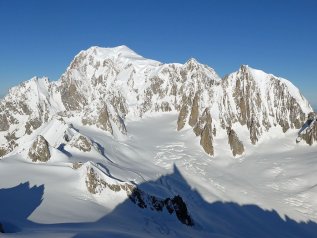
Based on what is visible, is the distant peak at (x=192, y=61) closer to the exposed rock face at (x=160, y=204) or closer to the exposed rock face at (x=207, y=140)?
the exposed rock face at (x=207, y=140)

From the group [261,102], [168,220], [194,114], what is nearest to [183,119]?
[194,114]

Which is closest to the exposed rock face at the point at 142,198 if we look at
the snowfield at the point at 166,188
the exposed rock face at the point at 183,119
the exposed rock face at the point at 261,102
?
the snowfield at the point at 166,188

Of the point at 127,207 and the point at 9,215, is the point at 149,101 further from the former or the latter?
the point at 9,215

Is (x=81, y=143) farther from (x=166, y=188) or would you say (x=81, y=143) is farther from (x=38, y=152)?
(x=166, y=188)

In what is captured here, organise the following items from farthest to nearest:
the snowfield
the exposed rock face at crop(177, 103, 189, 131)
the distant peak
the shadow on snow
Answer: the distant peak
the exposed rock face at crop(177, 103, 189, 131)
the snowfield
the shadow on snow

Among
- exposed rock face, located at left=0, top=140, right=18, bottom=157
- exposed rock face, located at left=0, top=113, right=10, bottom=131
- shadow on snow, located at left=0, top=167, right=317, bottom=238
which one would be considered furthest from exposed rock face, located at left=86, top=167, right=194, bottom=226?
exposed rock face, located at left=0, top=113, right=10, bottom=131

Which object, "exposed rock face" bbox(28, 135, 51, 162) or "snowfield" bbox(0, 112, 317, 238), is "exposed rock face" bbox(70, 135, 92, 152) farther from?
"exposed rock face" bbox(28, 135, 51, 162)
